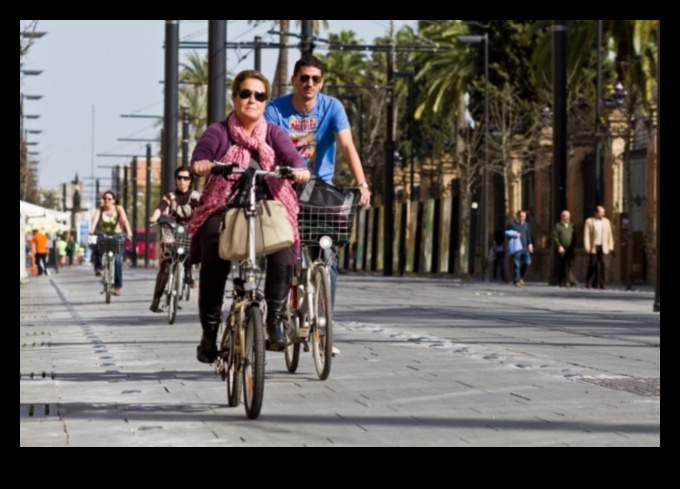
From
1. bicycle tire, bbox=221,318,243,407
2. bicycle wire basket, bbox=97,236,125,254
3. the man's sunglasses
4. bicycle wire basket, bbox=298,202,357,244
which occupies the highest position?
the man's sunglasses

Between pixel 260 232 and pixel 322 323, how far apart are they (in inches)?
51.2

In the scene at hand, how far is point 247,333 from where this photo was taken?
7.98 meters

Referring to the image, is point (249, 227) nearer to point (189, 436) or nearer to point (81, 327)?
point (189, 436)

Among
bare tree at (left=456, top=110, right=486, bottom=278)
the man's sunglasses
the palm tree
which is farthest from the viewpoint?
the palm tree

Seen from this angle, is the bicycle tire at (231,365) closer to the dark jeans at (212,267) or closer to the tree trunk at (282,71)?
the dark jeans at (212,267)

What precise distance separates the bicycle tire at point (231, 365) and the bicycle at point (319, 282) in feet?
2.90

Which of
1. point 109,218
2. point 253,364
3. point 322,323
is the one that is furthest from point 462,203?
point 253,364

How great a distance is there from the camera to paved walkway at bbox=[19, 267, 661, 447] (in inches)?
294

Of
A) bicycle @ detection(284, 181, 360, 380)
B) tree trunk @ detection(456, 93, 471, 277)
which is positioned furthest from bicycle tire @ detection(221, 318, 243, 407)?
tree trunk @ detection(456, 93, 471, 277)

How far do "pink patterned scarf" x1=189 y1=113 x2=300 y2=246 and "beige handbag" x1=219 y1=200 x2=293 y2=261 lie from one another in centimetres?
24

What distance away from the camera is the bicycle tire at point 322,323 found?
9.50 metres

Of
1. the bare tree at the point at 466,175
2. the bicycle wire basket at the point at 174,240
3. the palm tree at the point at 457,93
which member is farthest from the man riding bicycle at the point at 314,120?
the palm tree at the point at 457,93

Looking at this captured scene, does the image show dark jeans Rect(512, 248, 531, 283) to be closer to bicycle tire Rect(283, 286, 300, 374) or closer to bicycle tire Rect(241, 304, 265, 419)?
bicycle tire Rect(283, 286, 300, 374)

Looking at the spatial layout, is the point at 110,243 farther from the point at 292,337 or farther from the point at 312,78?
the point at 292,337
